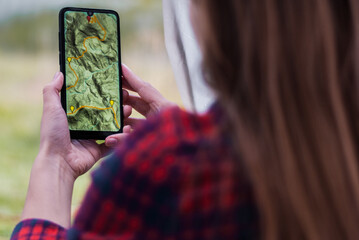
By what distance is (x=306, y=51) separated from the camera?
37 centimetres

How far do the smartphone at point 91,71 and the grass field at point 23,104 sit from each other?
663mm

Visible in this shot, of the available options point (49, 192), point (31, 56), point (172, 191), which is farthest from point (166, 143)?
point (31, 56)

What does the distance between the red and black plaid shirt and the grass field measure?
112cm

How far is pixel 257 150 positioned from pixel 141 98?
0.53 m

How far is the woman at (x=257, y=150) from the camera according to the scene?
35 centimetres

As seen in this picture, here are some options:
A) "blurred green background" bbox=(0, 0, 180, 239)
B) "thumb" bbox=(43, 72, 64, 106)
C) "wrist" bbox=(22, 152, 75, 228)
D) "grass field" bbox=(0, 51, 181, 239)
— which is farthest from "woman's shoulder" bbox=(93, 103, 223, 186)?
"blurred green background" bbox=(0, 0, 180, 239)

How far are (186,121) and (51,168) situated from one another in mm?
325

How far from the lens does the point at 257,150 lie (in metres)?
0.35

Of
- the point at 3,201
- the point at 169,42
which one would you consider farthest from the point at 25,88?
the point at 169,42

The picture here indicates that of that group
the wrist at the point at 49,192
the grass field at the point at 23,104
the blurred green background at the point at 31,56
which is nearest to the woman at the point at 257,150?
the wrist at the point at 49,192

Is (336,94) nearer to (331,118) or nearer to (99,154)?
(331,118)

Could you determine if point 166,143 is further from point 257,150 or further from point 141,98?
point 141,98

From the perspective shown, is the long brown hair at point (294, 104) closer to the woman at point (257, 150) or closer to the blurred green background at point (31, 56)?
the woman at point (257, 150)

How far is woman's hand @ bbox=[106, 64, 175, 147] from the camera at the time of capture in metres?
0.84
